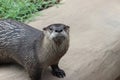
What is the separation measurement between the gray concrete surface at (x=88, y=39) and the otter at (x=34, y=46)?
0.08 metres

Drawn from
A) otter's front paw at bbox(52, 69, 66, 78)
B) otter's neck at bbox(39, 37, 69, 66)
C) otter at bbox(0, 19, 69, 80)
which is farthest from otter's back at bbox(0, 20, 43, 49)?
otter's front paw at bbox(52, 69, 66, 78)

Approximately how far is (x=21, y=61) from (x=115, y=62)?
709 millimetres

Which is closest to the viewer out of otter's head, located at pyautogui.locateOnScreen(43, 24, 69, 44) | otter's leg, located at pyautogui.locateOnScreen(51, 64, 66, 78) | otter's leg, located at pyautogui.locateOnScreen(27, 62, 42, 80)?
otter's head, located at pyautogui.locateOnScreen(43, 24, 69, 44)

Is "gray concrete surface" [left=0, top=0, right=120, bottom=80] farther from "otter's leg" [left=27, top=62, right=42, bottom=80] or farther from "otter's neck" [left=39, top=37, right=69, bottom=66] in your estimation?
"otter's neck" [left=39, top=37, right=69, bottom=66]

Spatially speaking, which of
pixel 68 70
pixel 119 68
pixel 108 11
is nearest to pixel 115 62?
pixel 119 68

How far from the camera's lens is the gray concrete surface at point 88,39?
2.38 m

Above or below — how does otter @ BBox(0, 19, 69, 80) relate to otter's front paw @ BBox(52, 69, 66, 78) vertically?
above

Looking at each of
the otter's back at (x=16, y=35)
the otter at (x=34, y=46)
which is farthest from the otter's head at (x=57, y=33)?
the otter's back at (x=16, y=35)

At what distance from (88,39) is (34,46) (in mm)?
596

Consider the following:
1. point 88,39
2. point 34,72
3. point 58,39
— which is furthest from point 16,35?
point 88,39

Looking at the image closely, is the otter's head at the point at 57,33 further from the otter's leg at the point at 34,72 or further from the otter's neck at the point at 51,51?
the otter's leg at the point at 34,72

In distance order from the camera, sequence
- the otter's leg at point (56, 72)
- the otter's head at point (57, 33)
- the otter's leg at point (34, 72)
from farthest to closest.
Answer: the otter's leg at point (56, 72), the otter's leg at point (34, 72), the otter's head at point (57, 33)

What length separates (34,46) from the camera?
7.32 ft

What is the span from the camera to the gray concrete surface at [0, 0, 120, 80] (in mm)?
2385
